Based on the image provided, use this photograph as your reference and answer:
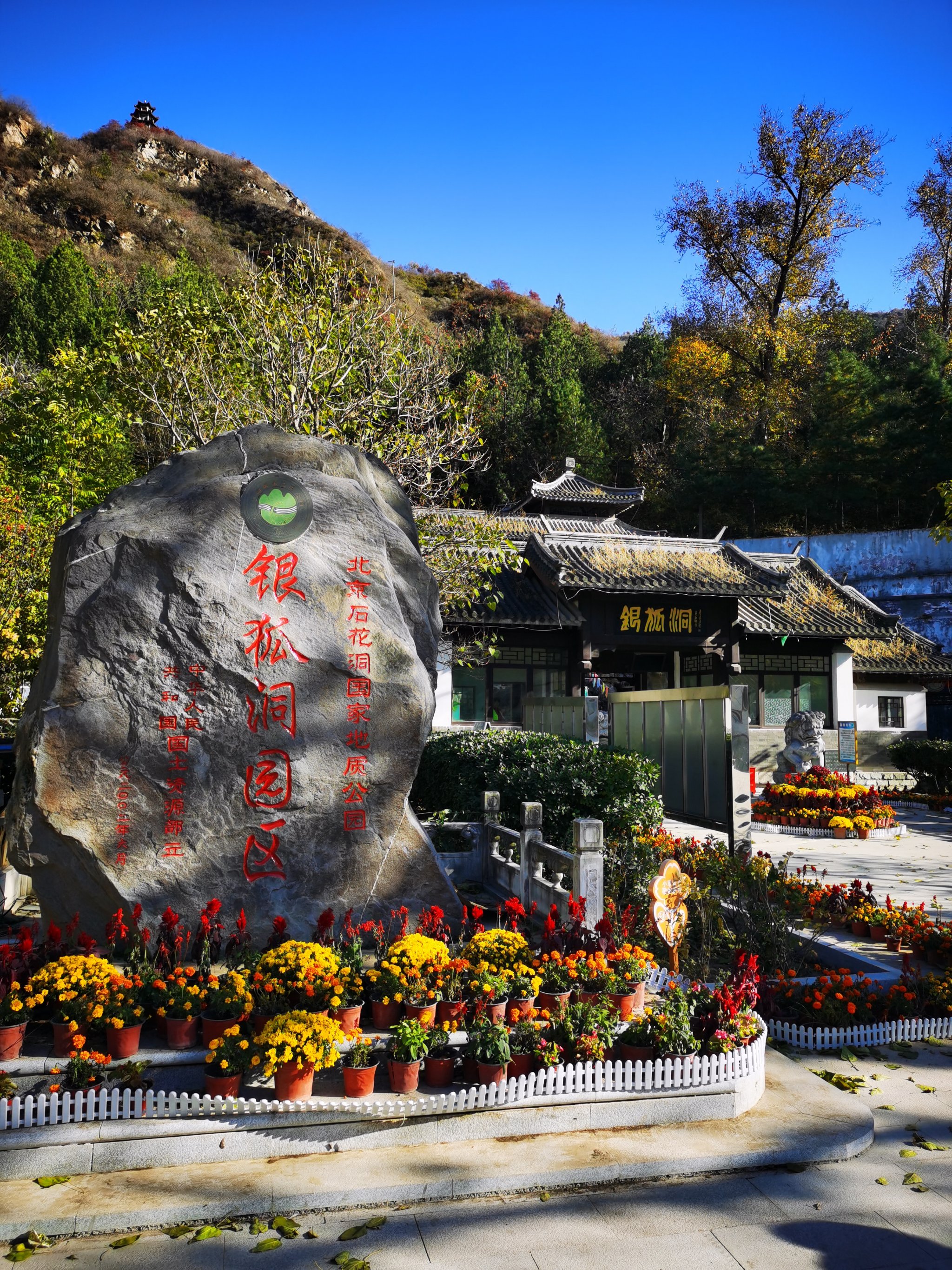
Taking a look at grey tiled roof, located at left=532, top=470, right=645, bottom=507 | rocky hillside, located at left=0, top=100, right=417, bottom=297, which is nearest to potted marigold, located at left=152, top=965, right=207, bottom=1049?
grey tiled roof, located at left=532, top=470, right=645, bottom=507

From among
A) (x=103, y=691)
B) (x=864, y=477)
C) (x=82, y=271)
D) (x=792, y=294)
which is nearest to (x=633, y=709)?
(x=103, y=691)

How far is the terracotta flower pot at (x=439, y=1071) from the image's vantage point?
394 centimetres

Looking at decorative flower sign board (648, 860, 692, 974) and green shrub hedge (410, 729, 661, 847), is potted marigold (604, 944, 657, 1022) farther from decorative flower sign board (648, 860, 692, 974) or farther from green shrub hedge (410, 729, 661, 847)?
green shrub hedge (410, 729, 661, 847)

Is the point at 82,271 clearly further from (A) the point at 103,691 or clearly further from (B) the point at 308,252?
(A) the point at 103,691

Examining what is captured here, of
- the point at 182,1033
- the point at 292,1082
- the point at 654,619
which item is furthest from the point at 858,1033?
the point at 654,619

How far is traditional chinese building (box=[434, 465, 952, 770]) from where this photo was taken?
1802 cm

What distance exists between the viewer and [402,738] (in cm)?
579

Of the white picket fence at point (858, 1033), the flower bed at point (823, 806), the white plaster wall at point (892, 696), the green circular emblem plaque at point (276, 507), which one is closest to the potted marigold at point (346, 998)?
the white picket fence at point (858, 1033)

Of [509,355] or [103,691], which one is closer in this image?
[103,691]

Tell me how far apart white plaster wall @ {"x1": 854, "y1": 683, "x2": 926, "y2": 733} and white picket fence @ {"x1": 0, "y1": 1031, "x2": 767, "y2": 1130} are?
19.7 metres

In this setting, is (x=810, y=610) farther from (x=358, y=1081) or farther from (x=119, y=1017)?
(x=119, y=1017)

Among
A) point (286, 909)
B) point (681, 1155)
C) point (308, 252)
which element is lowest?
point (681, 1155)

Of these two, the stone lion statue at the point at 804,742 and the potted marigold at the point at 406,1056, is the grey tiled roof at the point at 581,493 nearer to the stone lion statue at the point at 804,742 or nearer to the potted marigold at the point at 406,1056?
the stone lion statue at the point at 804,742

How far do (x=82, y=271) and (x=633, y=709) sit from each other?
33.6 metres
